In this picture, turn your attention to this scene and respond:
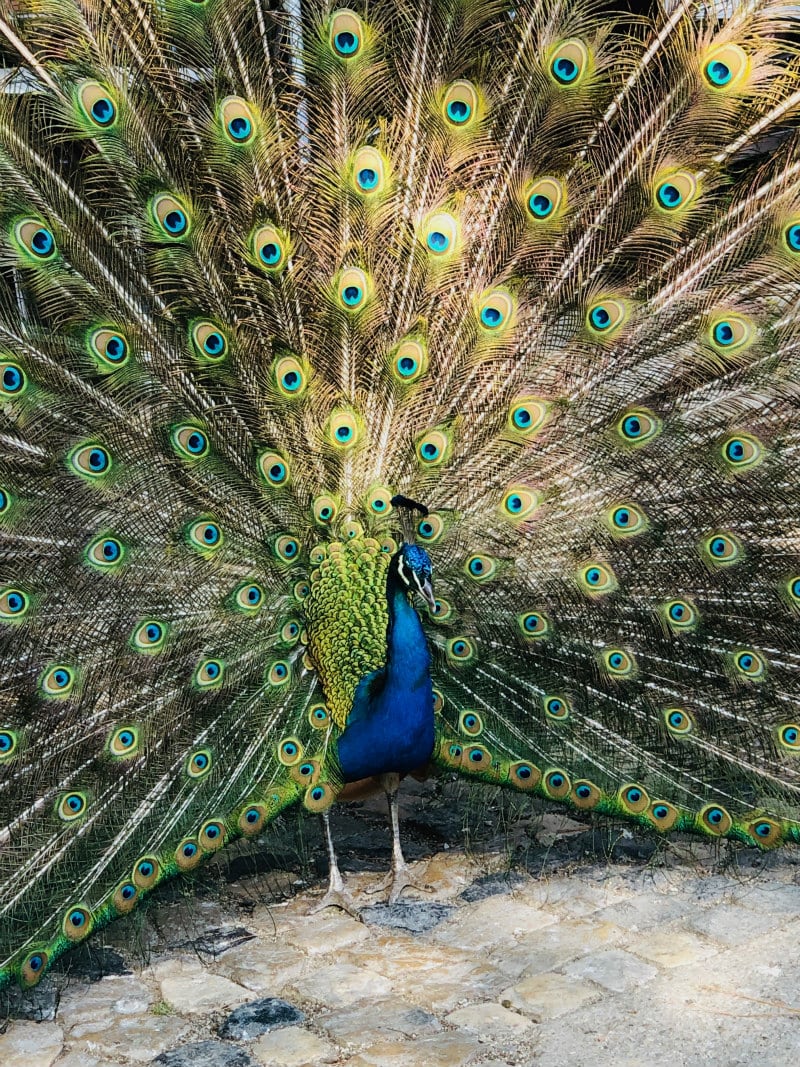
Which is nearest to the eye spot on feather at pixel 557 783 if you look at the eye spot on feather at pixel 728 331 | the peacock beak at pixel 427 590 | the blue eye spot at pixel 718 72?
the peacock beak at pixel 427 590

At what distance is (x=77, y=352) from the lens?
3131mm

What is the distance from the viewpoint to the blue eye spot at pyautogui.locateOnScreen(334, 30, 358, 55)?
319 centimetres

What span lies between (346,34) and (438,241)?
2.06ft

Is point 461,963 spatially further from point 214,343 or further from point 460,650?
point 214,343

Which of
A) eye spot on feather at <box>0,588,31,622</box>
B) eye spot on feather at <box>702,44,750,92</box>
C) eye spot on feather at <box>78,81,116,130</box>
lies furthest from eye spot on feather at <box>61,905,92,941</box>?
eye spot on feather at <box>702,44,750,92</box>

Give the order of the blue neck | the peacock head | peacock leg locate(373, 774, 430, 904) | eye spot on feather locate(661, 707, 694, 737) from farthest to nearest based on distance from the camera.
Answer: peacock leg locate(373, 774, 430, 904)
eye spot on feather locate(661, 707, 694, 737)
the blue neck
the peacock head

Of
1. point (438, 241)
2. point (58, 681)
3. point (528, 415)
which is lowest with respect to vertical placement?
point (58, 681)

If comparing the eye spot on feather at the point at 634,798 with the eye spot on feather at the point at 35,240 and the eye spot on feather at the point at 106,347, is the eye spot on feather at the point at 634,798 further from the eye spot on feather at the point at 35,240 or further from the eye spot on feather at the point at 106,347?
the eye spot on feather at the point at 35,240

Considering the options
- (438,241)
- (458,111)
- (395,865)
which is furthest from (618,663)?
(458,111)

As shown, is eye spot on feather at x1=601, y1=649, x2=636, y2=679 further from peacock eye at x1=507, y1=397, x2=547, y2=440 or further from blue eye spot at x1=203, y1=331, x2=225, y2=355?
blue eye spot at x1=203, y1=331, x2=225, y2=355

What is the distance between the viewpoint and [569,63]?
10.5 ft

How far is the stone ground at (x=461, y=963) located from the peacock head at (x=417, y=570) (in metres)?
1.04

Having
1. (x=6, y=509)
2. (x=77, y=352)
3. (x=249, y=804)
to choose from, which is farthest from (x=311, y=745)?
(x=77, y=352)

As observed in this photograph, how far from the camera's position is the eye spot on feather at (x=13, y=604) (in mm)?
3051
